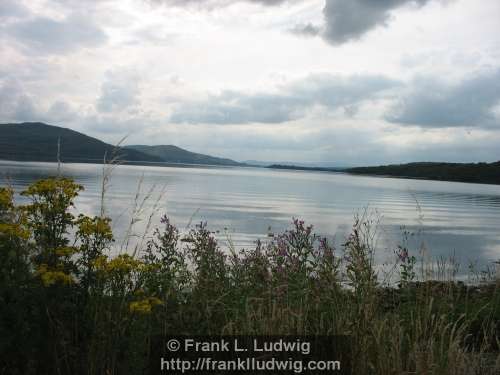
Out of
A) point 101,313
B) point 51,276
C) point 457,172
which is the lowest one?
point 101,313

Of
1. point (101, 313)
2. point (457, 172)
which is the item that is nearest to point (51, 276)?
point (101, 313)

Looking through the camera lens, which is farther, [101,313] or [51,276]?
[101,313]

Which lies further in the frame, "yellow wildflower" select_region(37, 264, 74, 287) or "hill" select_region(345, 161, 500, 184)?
"hill" select_region(345, 161, 500, 184)

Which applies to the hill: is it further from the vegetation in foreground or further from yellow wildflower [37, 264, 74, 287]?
yellow wildflower [37, 264, 74, 287]

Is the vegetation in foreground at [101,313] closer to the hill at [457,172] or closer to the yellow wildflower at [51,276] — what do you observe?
the yellow wildflower at [51,276]

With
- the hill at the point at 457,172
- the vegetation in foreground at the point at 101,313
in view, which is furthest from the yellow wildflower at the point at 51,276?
the hill at the point at 457,172

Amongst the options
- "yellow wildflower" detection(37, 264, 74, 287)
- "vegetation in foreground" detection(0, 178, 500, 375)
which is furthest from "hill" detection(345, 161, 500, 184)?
"yellow wildflower" detection(37, 264, 74, 287)

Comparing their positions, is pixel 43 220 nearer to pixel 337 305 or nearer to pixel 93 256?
pixel 93 256

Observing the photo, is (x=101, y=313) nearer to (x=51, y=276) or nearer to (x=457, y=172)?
(x=51, y=276)

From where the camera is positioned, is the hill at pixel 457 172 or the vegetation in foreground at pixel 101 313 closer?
the vegetation in foreground at pixel 101 313

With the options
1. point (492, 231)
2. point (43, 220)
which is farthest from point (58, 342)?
point (492, 231)

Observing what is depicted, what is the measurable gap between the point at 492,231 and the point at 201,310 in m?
29.4

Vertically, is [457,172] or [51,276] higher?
[457,172]

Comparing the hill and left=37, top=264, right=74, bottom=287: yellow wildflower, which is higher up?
the hill
